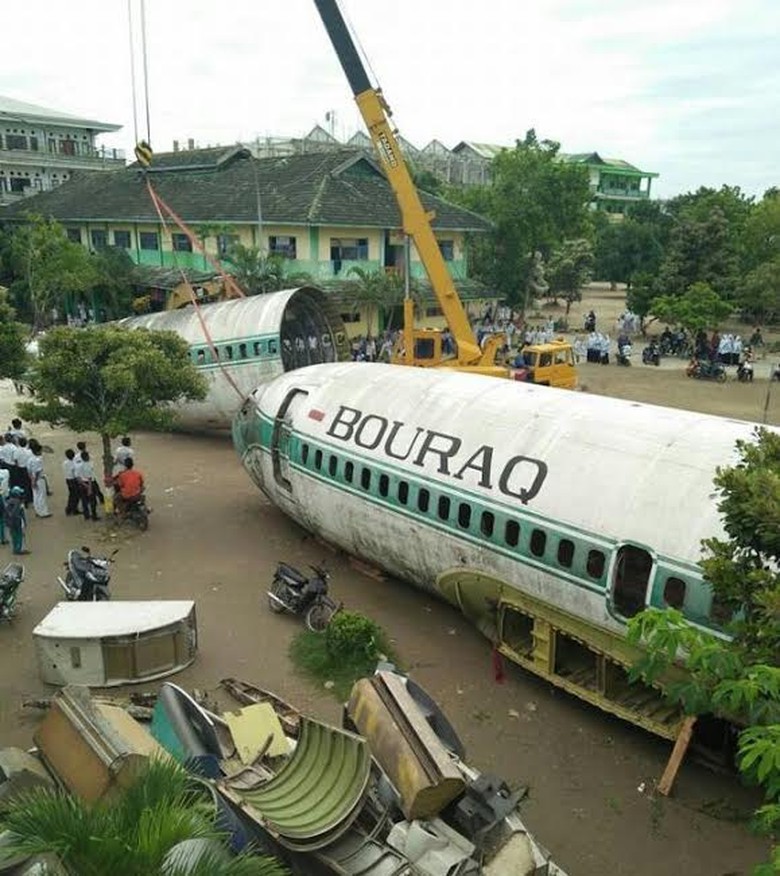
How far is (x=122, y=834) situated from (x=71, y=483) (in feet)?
52.4

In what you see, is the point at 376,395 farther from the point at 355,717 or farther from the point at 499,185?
the point at 499,185

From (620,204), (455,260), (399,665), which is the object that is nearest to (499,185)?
(455,260)

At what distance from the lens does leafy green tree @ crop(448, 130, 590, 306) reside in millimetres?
47188

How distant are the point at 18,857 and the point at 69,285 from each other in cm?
3958

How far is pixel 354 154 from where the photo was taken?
45.3 m

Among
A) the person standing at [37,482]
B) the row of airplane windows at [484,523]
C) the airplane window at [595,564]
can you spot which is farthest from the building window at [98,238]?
the airplane window at [595,564]

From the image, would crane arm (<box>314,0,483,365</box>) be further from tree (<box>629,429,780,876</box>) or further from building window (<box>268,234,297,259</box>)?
tree (<box>629,429,780,876</box>)

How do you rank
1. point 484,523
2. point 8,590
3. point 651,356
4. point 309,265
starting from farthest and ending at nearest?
point 651,356 → point 309,265 → point 8,590 → point 484,523

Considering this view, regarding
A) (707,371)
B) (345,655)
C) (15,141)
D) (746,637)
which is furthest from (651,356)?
(15,141)

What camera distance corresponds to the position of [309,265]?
4119cm

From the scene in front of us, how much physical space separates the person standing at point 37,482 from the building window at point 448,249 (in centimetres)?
3088

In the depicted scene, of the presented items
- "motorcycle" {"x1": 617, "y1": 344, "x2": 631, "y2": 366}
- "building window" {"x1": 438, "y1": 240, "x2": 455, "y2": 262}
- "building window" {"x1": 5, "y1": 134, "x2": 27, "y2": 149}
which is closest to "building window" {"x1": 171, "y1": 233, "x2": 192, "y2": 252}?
"building window" {"x1": 438, "y1": 240, "x2": 455, "y2": 262}

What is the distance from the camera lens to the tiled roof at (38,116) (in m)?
62.2

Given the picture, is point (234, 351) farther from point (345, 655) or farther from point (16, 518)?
point (345, 655)
